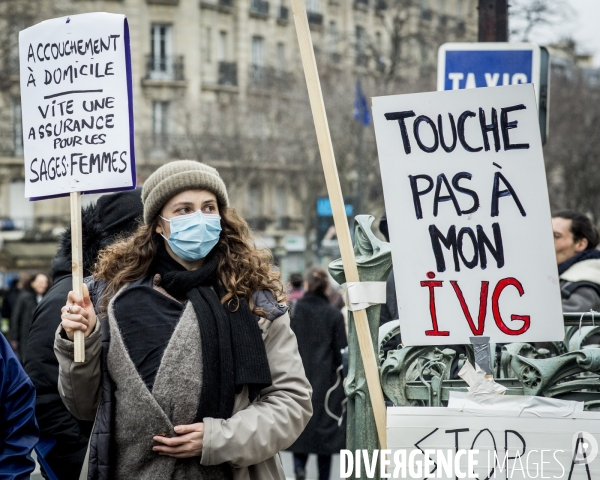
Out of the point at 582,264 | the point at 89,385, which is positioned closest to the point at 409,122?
the point at 89,385

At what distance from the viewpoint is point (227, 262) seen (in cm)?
349

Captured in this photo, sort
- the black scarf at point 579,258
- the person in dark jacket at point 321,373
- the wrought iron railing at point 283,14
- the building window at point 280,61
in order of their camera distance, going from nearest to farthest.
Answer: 1. the black scarf at point 579,258
2. the person in dark jacket at point 321,373
3. the building window at point 280,61
4. the wrought iron railing at point 283,14

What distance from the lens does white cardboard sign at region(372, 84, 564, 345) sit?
10.8 ft

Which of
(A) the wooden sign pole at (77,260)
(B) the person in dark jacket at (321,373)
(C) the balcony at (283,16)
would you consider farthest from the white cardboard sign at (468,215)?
(C) the balcony at (283,16)

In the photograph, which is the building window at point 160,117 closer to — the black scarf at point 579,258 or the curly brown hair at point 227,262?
the black scarf at point 579,258

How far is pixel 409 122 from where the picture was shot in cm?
336

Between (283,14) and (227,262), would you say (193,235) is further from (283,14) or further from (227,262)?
(283,14)

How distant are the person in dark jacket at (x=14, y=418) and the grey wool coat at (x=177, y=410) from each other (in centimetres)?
15

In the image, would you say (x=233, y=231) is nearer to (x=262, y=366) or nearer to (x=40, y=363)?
(x=262, y=366)

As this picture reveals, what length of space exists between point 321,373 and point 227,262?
16.1 ft

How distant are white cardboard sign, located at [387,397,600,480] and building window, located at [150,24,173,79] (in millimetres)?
44432

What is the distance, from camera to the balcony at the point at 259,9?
160 feet

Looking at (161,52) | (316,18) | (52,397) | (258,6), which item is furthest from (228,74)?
(52,397)

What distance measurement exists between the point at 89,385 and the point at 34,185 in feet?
2.60
